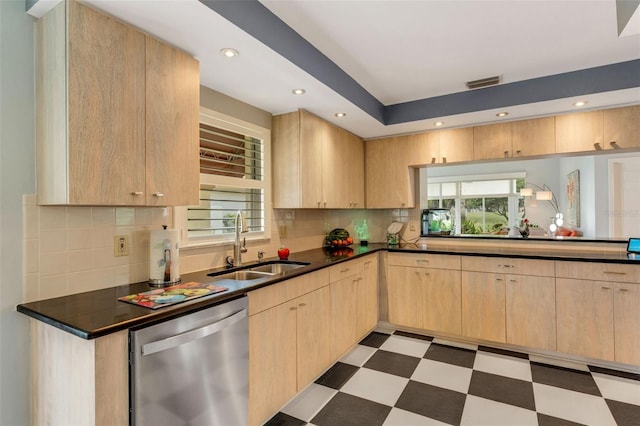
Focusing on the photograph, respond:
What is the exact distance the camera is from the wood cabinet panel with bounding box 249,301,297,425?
1905mm

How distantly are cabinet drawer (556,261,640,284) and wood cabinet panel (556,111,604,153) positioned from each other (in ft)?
3.46

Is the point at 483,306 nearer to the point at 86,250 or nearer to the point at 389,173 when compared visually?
the point at 389,173

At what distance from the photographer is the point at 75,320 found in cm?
126

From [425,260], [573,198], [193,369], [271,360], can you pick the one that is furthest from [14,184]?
[573,198]

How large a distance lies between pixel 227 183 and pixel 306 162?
0.77 metres

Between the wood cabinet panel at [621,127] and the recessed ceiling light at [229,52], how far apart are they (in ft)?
10.4

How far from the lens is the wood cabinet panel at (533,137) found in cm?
311

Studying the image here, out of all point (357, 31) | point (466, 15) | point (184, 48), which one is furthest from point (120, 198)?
point (466, 15)

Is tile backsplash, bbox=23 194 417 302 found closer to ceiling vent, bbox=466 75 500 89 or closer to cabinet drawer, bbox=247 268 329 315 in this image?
cabinet drawer, bbox=247 268 329 315

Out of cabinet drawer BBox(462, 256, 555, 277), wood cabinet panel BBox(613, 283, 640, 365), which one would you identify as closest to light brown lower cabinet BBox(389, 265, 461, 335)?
cabinet drawer BBox(462, 256, 555, 277)

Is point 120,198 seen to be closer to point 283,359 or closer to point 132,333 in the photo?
point 132,333

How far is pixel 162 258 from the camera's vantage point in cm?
191

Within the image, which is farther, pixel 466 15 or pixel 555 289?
pixel 555 289

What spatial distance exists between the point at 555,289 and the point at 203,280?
9.51ft
